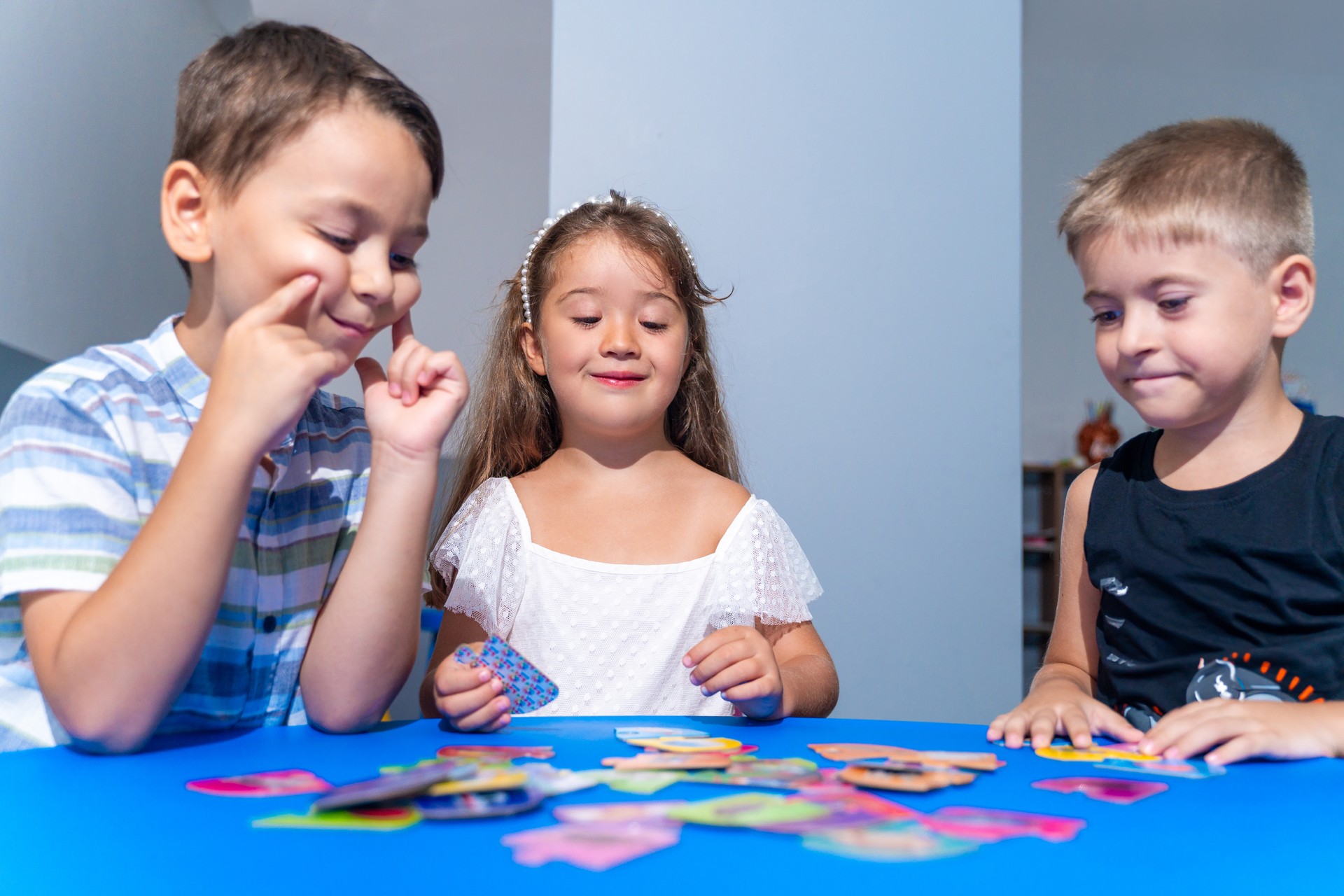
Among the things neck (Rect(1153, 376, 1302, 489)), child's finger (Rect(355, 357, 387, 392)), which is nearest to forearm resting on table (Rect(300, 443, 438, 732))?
child's finger (Rect(355, 357, 387, 392))

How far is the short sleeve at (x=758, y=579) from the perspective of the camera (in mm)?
1325

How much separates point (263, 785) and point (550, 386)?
1.01 metres

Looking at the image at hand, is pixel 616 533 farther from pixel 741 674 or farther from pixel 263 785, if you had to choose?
pixel 263 785

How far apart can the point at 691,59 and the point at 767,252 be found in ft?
1.42

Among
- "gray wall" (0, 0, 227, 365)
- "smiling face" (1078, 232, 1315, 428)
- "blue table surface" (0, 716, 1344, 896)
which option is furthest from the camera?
"gray wall" (0, 0, 227, 365)

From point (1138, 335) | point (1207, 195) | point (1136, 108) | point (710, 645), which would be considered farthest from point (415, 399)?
point (1136, 108)

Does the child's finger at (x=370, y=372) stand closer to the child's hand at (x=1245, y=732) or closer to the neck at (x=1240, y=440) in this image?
the child's hand at (x=1245, y=732)

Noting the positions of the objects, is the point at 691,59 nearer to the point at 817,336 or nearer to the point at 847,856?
the point at 817,336

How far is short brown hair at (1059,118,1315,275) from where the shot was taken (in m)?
1.06

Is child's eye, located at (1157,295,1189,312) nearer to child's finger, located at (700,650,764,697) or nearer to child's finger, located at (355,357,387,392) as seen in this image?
child's finger, located at (700,650,764,697)

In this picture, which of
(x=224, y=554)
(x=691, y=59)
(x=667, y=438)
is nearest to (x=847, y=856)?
(x=224, y=554)

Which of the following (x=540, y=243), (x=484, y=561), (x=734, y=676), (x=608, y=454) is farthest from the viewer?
(x=540, y=243)

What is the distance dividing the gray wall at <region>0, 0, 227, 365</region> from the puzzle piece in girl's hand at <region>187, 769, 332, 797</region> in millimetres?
1595

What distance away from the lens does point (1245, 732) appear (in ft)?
2.57
